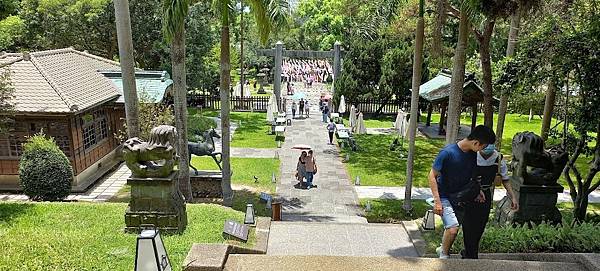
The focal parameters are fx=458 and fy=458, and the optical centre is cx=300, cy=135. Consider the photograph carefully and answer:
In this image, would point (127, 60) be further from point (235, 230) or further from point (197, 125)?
point (197, 125)

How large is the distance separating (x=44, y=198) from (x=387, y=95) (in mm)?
21752

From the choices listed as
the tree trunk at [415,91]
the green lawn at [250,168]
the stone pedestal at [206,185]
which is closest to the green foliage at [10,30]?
the green lawn at [250,168]

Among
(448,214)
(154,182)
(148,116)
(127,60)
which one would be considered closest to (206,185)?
(148,116)

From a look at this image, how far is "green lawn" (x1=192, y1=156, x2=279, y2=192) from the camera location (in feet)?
51.6

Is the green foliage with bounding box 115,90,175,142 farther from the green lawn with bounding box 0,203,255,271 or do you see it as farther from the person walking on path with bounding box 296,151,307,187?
the green lawn with bounding box 0,203,255,271

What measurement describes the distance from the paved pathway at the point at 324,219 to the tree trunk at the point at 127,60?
14.1 ft

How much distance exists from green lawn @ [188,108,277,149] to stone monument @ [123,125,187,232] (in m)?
13.8

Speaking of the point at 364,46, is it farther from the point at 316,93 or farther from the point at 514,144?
the point at 514,144

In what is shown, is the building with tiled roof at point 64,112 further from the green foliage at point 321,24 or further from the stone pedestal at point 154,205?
the green foliage at point 321,24

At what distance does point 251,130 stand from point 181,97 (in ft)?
45.1

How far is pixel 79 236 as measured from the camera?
7211mm

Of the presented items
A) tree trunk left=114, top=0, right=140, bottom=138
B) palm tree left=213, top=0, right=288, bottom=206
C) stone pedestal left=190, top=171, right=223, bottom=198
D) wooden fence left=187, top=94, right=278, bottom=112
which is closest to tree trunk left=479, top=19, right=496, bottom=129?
palm tree left=213, top=0, right=288, bottom=206

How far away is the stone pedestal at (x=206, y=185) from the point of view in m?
A: 14.1

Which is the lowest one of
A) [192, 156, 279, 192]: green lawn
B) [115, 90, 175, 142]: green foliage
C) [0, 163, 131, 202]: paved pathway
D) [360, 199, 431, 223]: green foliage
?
[360, 199, 431, 223]: green foliage
